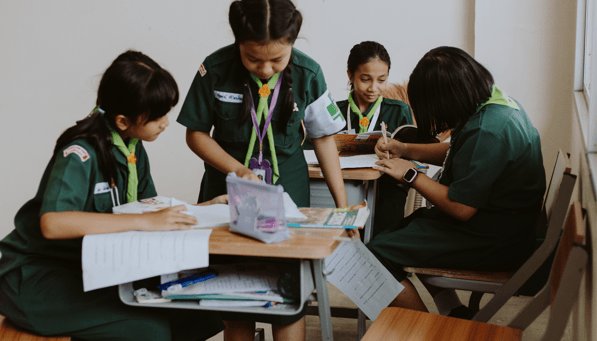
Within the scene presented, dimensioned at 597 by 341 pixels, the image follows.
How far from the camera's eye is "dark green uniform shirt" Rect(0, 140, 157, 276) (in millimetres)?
1210

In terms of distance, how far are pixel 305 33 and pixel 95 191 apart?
285 centimetres

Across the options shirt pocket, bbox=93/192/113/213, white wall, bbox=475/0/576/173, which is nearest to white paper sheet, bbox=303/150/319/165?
shirt pocket, bbox=93/192/113/213

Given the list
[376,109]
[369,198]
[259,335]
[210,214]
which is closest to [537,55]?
[376,109]

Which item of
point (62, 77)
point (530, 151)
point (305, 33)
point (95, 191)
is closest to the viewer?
point (95, 191)

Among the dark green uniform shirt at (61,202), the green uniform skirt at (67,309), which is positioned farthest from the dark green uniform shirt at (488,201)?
the dark green uniform shirt at (61,202)

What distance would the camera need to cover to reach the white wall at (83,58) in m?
4.09

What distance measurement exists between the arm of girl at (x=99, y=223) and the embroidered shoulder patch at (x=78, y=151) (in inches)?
6.2

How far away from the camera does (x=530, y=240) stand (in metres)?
1.58

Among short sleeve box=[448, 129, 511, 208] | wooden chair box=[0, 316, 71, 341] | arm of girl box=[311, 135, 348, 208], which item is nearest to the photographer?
wooden chair box=[0, 316, 71, 341]

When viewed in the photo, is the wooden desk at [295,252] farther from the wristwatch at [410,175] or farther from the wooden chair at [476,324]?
the wristwatch at [410,175]

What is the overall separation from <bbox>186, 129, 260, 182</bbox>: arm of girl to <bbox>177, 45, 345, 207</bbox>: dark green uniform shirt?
30 mm

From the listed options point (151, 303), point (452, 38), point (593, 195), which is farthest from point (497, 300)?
point (452, 38)

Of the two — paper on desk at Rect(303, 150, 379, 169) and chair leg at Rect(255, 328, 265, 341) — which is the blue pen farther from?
paper on desk at Rect(303, 150, 379, 169)

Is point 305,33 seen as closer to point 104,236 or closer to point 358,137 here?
point 358,137
